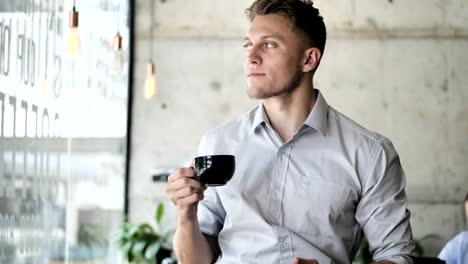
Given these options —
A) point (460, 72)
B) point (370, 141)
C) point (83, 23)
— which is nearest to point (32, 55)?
point (83, 23)

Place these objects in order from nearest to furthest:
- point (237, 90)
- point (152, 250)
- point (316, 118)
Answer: point (316, 118) → point (152, 250) → point (237, 90)

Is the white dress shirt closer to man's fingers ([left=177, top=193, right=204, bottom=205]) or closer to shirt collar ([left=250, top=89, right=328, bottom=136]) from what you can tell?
shirt collar ([left=250, top=89, right=328, bottom=136])

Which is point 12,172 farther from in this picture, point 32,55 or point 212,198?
point 212,198

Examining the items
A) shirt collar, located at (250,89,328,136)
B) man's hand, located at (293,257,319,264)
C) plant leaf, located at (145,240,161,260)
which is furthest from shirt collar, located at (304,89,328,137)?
plant leaf, located at (145,240,161,260)

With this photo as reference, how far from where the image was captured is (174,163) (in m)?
6.80

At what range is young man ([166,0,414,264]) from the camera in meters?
2.02

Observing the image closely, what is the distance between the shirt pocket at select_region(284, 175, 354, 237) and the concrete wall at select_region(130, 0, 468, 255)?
460 centimetres

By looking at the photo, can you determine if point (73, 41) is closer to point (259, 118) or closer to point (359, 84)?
point (259, 118)

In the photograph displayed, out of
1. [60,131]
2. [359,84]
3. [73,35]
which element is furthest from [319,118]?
[359,84]

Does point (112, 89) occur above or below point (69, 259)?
above

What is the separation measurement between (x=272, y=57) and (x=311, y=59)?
16 cm

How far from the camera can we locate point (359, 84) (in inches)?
261

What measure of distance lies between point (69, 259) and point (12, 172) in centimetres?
136

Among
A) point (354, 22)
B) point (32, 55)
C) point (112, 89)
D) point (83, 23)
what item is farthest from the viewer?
point (354, 22)
